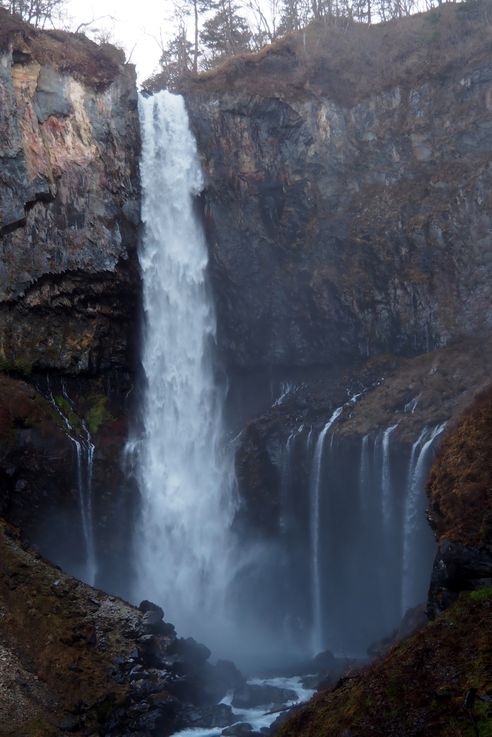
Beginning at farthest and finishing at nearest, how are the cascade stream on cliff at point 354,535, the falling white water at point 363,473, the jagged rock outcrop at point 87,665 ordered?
the falling white water at point 363,473
the cascade stream on cliff at point 354,535
the jagged rock outcrop at point 87,665

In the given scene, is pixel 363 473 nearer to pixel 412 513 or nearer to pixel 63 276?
pixel 412 513

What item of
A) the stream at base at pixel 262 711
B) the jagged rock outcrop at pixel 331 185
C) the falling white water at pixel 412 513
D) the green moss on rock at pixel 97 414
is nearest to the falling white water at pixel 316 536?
the falling white water at pixel 412 513

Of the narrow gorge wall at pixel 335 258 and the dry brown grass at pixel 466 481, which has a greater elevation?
the narrow gorge wall at pixel 335 258

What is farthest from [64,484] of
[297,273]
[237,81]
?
[237,81]

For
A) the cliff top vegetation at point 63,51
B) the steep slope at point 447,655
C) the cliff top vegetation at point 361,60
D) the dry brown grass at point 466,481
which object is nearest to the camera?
the steep slope at point 447,655

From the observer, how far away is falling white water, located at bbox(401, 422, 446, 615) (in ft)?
78.5

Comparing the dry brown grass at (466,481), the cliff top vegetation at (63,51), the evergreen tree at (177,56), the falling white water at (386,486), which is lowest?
the dry brown grass at (466,481)

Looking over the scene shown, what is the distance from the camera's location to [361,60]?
36.9m

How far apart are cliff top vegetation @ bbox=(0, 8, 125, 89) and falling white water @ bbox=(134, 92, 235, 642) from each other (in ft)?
8.35

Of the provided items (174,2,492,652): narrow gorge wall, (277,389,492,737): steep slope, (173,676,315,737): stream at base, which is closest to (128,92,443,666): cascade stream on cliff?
(174,2,492,652): narrow gorge wall

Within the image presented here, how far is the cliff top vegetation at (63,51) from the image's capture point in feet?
97.0

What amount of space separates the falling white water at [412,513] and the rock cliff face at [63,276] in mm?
11487

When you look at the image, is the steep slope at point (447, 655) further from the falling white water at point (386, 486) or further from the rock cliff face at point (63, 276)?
the rock cliff face at point (63, 276)

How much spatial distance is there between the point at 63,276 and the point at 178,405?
760 centimetres
